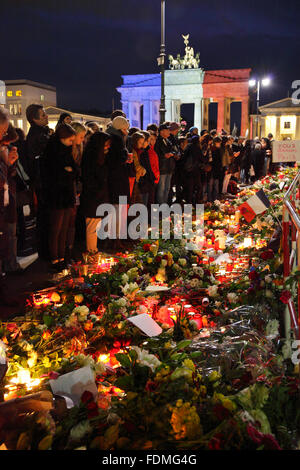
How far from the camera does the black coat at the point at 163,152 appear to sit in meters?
9.48

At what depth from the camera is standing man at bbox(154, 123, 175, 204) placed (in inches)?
374

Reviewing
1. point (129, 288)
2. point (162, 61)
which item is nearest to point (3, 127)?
point (129, 288)

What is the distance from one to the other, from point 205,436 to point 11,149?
169 inches

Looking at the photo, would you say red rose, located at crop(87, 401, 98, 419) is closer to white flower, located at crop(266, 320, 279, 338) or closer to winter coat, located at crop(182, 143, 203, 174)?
white flower, located at crop(266, 320, 279, 338)

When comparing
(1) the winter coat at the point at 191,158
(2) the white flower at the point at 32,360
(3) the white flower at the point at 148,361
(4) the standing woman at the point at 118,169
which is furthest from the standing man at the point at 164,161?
(3) the white flower at the point at 148,361

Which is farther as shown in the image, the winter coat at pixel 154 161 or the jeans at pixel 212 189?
the jeans at pixel 212 189

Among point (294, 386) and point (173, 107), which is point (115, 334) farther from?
point (173, 107)

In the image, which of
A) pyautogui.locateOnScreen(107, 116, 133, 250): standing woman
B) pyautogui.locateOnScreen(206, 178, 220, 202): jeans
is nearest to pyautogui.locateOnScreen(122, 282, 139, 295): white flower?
pyautogui.locateOnScreen(107, 116, 133, 250): standing woman

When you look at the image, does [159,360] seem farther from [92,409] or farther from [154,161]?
[154,161]

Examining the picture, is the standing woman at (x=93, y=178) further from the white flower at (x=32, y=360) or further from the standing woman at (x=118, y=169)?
the white flower at (x=32, y=360)

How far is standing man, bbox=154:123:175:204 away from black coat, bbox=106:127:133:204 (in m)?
2.75

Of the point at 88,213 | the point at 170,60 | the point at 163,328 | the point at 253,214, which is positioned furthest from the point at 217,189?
the point at 170,60

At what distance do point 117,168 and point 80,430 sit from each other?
499 cm

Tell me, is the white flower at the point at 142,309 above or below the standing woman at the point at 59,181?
below
